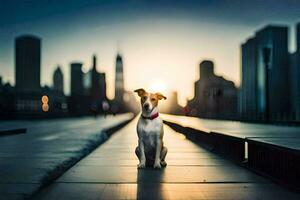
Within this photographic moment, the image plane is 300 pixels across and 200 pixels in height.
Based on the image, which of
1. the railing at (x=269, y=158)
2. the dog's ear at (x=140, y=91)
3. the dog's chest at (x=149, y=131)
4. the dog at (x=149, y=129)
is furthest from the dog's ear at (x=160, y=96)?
the railing at (x=269, y=158)

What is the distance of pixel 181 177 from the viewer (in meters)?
8.11

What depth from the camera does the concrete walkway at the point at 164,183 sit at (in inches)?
253

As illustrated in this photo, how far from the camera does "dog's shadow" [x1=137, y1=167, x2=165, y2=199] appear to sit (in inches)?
253

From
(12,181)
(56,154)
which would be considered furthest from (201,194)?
(56,154)

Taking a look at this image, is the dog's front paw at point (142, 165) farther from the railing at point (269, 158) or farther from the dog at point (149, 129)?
the railing at point (269, 158)

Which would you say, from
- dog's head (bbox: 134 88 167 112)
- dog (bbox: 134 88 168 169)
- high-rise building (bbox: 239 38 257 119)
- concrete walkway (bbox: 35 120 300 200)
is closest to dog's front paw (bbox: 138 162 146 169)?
dog (bbox: 134 88 168 169)

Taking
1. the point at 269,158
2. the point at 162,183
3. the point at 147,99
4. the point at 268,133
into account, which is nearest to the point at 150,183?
the point at 162,183

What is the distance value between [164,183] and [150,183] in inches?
9.9

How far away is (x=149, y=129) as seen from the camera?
8781 millimetres

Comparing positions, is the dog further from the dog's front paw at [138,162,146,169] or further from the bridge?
the bridge

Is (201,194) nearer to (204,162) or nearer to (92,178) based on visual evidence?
(92,178)

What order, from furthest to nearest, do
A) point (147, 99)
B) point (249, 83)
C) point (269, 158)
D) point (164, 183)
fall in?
1. point (249, 83)
2. point (147, 99)
3. point (269, 158)
4. point (164, 183)

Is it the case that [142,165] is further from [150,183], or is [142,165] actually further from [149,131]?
[150,183]

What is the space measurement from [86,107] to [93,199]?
152712 millimetres
